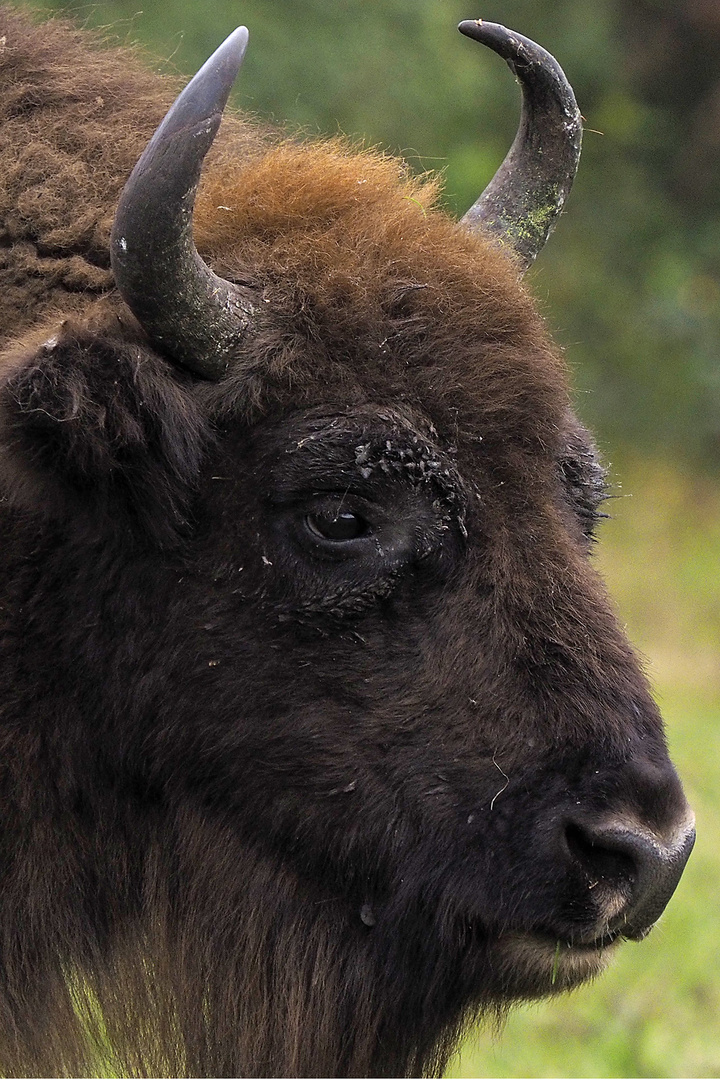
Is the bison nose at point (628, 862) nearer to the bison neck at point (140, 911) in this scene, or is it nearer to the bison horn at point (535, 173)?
the bison neck at point (140, 911)

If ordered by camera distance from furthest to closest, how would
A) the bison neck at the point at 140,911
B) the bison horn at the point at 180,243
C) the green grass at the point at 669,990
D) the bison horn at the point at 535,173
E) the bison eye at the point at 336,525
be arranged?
1. the green grass at the point at 669,990
2. the bison horn at the point at 535,173
3. the bison neck at the point at 140,911
4. the bison eye at the point at 336,525
5. the bison horn at the point at 180,243

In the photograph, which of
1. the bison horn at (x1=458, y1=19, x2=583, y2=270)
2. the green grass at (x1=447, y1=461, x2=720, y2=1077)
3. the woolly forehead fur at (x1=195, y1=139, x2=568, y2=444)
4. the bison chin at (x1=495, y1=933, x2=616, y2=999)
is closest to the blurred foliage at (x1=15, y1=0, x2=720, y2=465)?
the green grass at (x1=447, y1=461, x2=720, y2=1077)

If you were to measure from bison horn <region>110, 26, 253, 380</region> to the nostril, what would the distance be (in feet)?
4.55

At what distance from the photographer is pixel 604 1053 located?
215 inches

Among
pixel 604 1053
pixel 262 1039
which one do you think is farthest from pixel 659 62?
pixel 262 1039

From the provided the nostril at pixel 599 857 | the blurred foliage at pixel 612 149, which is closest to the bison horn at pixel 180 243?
the nostril at pixel 599 857

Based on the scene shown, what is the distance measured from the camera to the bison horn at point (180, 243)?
298cm

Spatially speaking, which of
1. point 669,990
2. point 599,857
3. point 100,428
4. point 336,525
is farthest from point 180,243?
point 669,990

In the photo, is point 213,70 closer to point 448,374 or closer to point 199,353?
point 199,353

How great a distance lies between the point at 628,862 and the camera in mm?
3115

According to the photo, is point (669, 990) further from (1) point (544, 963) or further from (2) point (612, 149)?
(2) point (612, 149)

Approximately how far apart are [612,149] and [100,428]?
22.3 metres

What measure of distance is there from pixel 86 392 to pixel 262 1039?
6.03 feet

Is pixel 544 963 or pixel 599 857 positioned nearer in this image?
pixel 599 857
